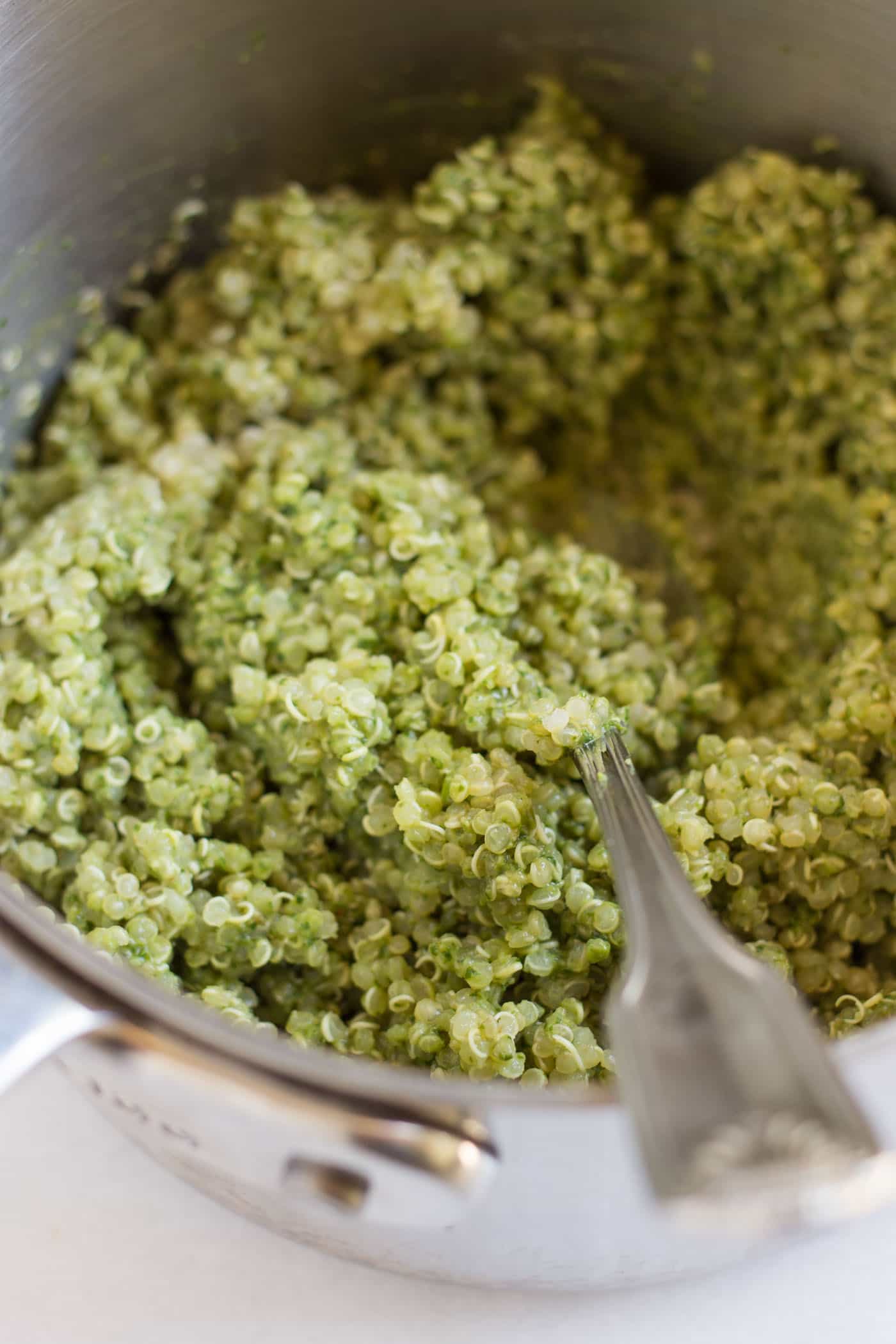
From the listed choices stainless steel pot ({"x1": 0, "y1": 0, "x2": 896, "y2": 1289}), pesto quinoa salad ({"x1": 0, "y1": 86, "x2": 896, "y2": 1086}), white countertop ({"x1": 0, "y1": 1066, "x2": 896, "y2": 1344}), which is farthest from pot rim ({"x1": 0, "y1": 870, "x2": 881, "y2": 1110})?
white countertop ({"x1": 0, "y1": 1066, "x2": 896, "y2": 1344})

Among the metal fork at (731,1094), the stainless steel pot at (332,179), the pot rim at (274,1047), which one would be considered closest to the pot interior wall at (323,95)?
the stainless steel pot at (332,179)

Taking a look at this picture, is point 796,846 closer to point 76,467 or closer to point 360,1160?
point 360,1160

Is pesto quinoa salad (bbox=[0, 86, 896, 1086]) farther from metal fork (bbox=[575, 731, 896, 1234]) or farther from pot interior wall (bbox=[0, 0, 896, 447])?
metal fork (bbox=[575, 731, 896, 1234])

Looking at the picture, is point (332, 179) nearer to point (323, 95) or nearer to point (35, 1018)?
point (323, 95)

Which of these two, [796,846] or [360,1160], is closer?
[360,1160]

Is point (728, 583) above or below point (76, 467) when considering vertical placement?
below

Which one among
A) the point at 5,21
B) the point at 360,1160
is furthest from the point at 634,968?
the point at 5,21

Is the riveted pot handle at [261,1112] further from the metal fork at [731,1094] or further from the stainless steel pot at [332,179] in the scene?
the metal fork at [731,1094]

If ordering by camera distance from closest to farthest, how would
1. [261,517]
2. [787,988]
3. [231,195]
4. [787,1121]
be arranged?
[787,1121] < [787,988] < [261,517] < [231,195]
